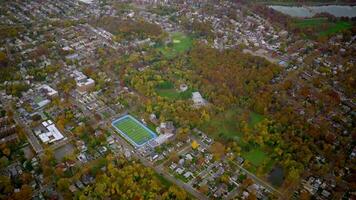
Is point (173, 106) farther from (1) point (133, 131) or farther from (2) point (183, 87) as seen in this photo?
(1) point (133, 131)

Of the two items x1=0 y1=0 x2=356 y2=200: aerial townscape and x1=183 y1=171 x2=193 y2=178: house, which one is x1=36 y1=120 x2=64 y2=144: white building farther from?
x1=183 y1=171 x2=193 y2=178: house

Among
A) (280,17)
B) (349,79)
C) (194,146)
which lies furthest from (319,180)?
(280,17)

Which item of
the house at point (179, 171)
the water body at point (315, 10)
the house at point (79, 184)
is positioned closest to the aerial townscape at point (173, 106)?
the house at point (79, 184)

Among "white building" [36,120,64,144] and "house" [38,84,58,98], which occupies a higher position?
"house" [38,84,58,98]

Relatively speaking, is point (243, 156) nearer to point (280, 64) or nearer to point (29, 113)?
point (280, 64)

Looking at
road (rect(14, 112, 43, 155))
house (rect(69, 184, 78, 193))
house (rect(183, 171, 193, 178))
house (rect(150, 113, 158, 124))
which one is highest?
house (rect(150, 113, 158, 124))

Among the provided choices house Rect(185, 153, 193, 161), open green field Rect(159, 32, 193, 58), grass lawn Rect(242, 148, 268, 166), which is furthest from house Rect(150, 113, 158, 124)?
open green field Rect(159, 32, 193, 58)

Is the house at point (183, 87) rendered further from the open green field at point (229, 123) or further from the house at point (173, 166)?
the house at point (173, 166)
